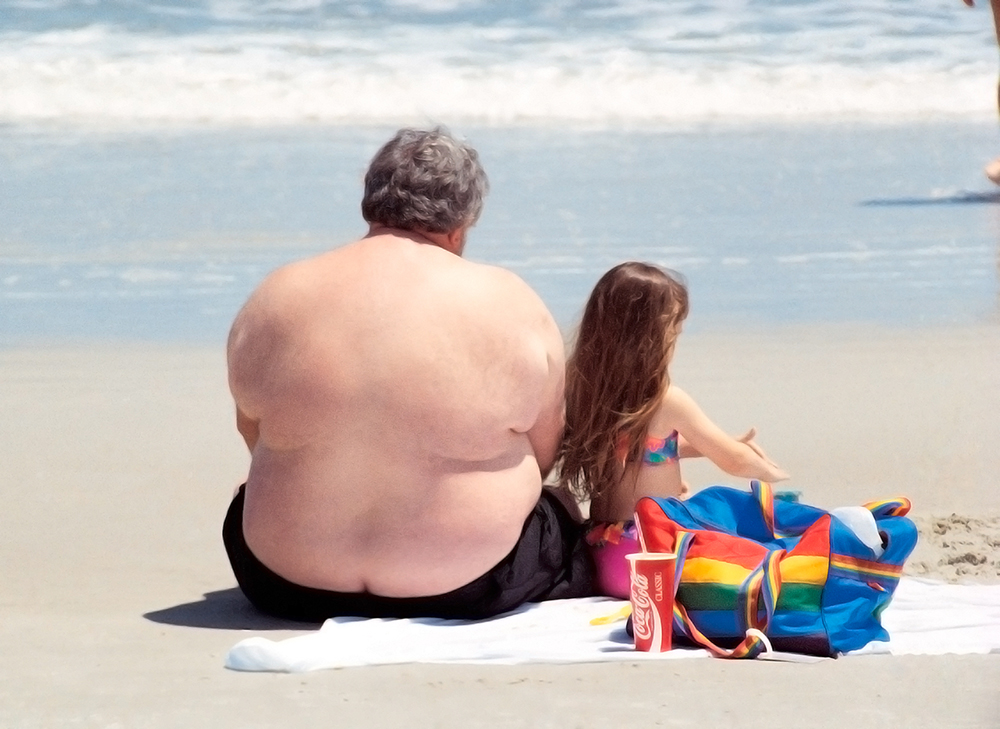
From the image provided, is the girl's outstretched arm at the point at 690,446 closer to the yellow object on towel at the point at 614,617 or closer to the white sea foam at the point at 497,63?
the yellow object on towel at the point at 614,617

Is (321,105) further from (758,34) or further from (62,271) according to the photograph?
(62,271)

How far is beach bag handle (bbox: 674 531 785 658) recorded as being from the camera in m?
2.84

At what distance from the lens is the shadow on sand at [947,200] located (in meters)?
9.13

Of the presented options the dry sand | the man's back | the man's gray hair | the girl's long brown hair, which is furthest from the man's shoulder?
the dry sand

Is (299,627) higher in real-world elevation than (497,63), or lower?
lower

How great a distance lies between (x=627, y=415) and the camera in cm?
339

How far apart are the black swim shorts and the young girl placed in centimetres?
10

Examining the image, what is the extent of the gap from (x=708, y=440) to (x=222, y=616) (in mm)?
1221

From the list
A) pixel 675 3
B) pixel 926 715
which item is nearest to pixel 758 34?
pixel 675 3

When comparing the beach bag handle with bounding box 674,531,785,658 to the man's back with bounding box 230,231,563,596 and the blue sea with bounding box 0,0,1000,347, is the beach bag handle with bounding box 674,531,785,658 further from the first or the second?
the blue sea with bounding box 0,0,1000,347

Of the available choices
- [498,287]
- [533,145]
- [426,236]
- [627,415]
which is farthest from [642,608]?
[533,145]

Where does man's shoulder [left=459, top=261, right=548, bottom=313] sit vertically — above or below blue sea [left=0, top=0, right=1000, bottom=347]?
above

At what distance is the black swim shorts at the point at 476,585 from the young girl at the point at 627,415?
10cm

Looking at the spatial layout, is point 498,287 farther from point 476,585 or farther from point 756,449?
point 756,449
